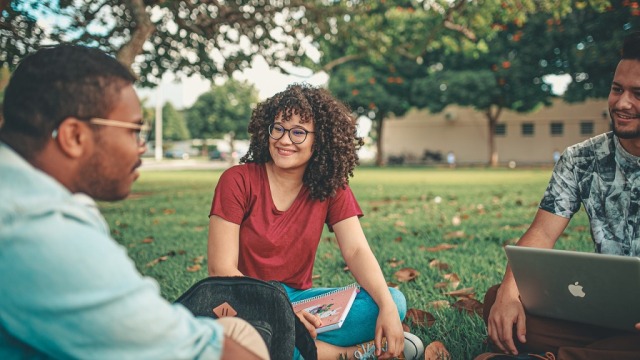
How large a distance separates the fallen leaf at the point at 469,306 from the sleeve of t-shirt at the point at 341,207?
1.02 metres

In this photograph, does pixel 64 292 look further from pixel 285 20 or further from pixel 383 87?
pixel 383 87

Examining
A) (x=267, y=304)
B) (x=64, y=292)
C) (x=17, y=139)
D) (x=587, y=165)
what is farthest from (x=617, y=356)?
(x=17, y=139)

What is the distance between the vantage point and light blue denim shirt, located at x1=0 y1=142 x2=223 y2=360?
3.79ft

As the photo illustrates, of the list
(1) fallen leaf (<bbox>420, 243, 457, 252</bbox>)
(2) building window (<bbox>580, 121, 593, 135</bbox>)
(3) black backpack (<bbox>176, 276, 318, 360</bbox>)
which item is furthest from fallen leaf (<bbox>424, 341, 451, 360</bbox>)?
(2) building window (<bbox>580, 121, 593, 135</bbox>)

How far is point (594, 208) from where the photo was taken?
278 centimetres

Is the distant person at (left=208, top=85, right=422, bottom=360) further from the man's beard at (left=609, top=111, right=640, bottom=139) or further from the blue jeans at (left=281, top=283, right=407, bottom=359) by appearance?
the man's beard at (left=609, top=111, right=640, bottom=139)

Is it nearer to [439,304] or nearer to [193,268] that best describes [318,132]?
[439,304]

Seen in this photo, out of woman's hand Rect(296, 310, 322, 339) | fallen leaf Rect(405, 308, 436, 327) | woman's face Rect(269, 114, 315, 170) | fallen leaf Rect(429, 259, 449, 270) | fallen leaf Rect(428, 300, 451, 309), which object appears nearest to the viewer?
woman's hand Rect(296, 310, 322, 339)

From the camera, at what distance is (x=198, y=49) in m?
10.3

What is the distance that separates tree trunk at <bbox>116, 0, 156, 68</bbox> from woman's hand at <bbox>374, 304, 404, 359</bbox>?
6151mm

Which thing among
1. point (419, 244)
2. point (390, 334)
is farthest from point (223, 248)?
point (419, 244)

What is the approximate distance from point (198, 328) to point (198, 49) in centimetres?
952

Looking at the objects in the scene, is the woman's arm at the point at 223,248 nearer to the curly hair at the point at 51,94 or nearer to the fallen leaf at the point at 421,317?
the fallen leaf at the point at 421,317

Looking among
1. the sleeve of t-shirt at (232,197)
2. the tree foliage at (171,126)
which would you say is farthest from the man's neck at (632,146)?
the tree foliage at (171,126)
